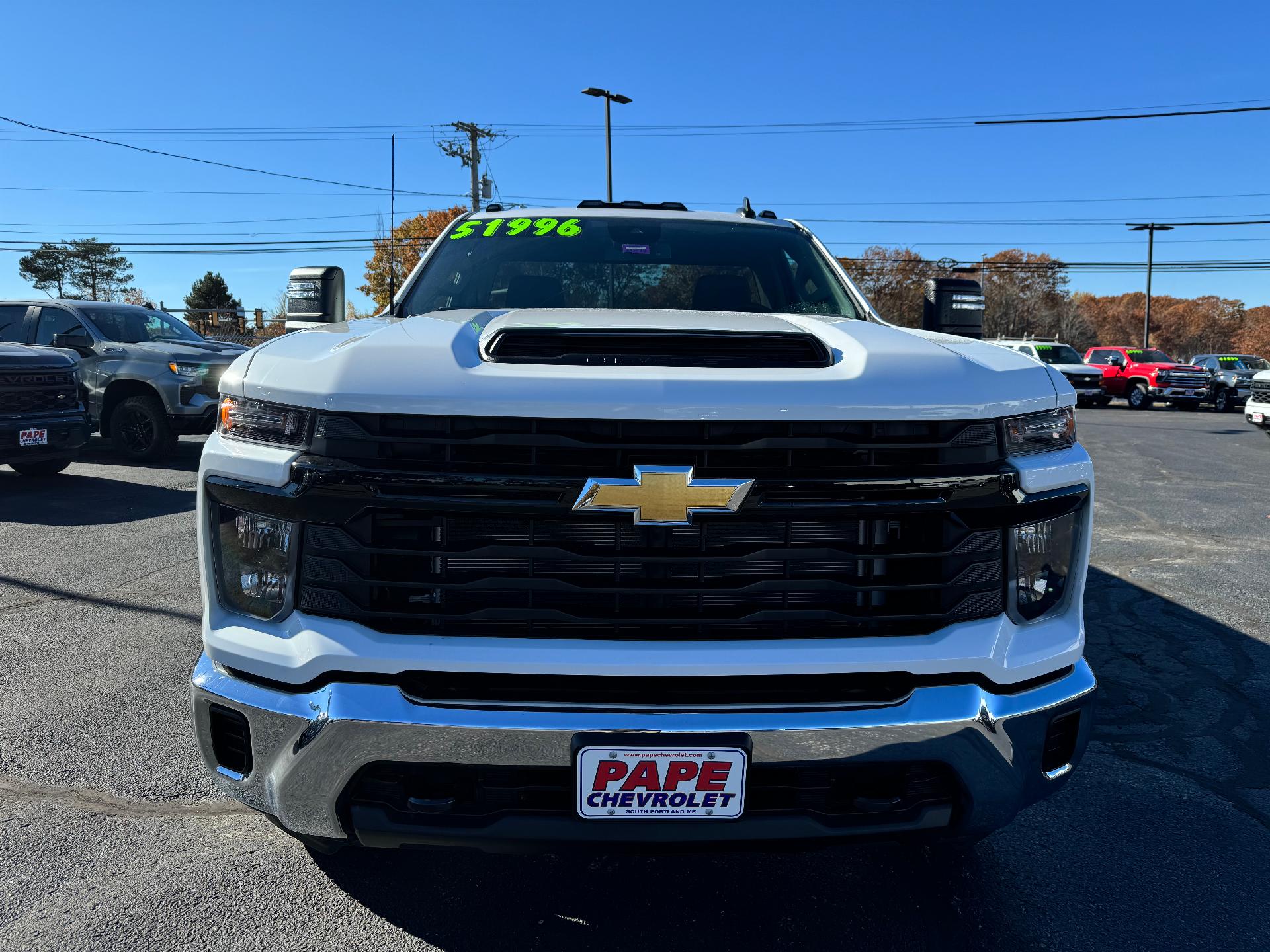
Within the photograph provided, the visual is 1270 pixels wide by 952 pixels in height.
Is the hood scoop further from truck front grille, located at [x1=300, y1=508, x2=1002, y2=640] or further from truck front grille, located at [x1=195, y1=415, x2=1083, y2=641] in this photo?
truck front grille, located at [x1=300, y1=508, x2=1002, y2=640]

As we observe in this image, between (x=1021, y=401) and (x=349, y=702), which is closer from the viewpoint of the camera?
(x=349, y=702)

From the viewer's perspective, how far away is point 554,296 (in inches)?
127

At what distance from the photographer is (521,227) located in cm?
370

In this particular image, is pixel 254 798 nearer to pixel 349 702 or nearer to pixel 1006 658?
pixel 349 702

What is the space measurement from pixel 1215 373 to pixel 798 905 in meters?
29.1

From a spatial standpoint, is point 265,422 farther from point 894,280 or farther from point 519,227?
point 894,280

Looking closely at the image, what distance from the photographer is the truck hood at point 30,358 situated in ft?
27.8

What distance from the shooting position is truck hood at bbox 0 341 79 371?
27.8ft

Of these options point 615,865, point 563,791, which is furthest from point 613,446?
point 615,865

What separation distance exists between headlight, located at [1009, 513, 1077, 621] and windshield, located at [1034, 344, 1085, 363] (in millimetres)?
25238

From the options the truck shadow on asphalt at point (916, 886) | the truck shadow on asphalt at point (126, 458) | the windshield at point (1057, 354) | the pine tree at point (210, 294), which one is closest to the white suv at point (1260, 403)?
the windshield at point (1057, 354)

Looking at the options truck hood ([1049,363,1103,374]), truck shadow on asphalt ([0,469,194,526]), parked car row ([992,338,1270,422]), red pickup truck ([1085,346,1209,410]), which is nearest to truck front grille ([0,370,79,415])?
truck shadow on asphalt ([0,469,194,526])

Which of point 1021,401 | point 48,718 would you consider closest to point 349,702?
point 1021,401

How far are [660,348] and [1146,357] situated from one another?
29974mm
